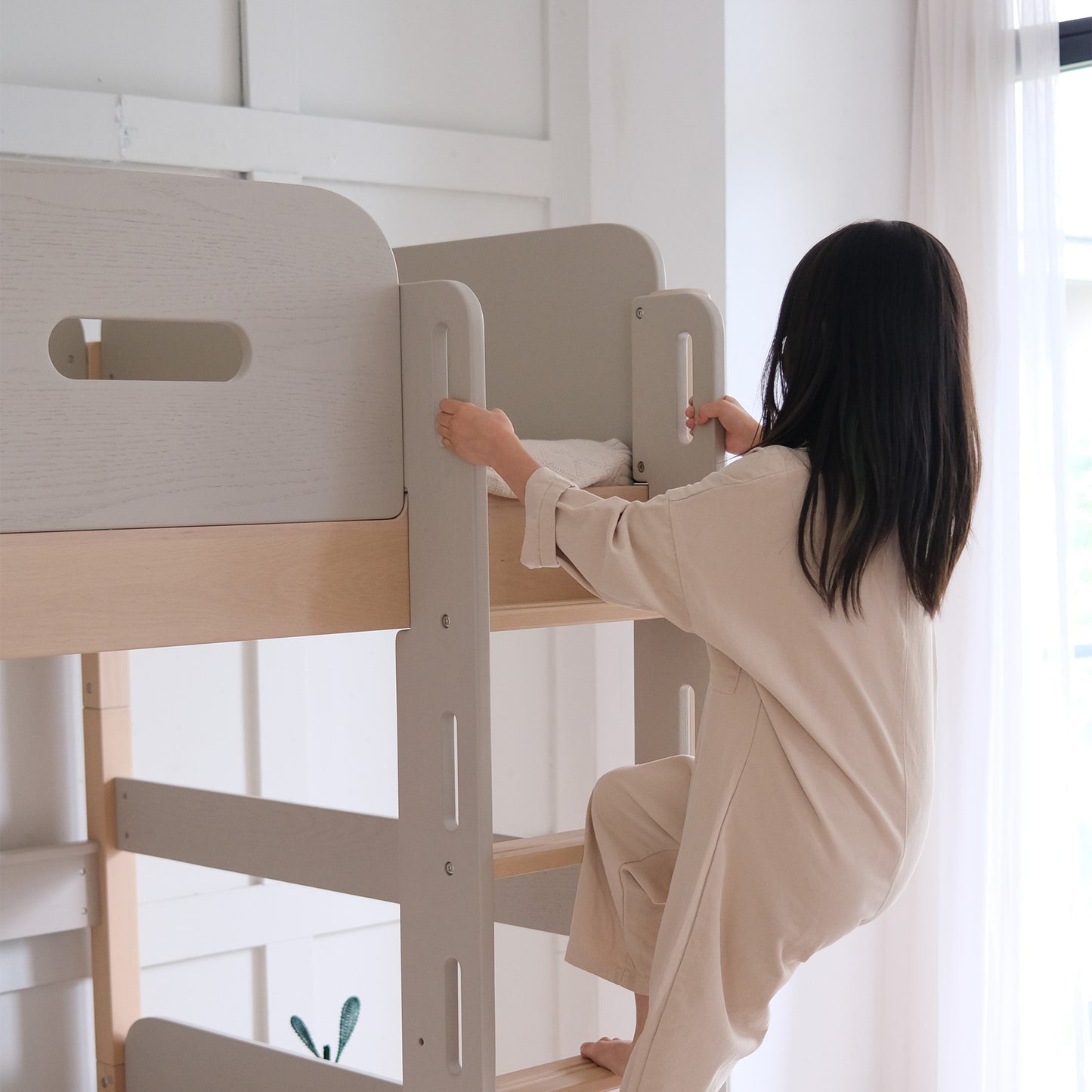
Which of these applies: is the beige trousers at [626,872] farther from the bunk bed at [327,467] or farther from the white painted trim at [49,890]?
the white painted trim at [49,890]

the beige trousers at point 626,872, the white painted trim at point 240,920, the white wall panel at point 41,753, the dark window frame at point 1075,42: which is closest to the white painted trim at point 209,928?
the white painted trim at point 240,920

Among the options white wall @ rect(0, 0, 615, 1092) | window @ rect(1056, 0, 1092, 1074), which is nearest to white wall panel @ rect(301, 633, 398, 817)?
white wall @ rect(0, 0, 615, 1092)

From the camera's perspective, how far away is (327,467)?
118 centimetres

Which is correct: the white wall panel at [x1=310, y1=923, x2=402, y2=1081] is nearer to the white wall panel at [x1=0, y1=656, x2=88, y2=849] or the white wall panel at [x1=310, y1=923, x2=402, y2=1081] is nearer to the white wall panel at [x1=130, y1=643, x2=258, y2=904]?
the white wall panel at [x1=130, y1=643, x2=258, y2=904]

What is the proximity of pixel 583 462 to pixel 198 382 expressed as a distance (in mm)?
468

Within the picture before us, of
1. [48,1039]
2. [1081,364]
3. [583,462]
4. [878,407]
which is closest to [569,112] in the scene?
[1081,364]

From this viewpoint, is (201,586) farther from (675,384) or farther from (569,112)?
(569,112)

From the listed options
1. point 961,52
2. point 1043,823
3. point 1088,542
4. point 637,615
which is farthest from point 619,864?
point 961,52

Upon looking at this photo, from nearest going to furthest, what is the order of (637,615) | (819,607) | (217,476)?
(217,476) < (819,607) < (637,615)

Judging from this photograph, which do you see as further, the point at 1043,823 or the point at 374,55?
the point at 1043,823

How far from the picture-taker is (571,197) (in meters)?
2.42

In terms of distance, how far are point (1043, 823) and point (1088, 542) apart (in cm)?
55

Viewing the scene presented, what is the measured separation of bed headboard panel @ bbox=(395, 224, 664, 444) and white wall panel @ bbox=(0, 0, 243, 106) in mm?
607

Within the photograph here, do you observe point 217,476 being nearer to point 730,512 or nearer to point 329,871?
point 730,512
